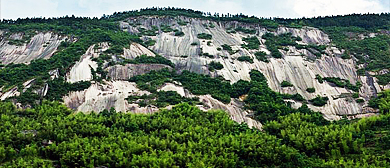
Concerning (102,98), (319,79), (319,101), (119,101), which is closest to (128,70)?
(102,98)

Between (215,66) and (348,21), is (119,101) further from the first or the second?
(348,21)

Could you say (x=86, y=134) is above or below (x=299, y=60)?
below

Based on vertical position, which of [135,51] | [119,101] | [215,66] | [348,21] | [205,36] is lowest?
[119,101]

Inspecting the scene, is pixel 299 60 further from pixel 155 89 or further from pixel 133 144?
pixel 133 144

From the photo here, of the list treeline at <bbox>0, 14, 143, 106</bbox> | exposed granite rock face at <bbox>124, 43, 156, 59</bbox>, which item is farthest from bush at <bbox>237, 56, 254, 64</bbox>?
exposed granite rock face at <bbox>124, 43, 156, 59</bbox>

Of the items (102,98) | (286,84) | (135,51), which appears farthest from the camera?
(135,51)

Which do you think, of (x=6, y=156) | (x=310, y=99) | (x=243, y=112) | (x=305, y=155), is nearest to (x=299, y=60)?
(x=310, y=99)

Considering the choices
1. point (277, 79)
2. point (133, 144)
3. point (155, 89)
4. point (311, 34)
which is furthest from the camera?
point (311, 34)

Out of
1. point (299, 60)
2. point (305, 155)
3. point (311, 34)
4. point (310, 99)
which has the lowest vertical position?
point (305, 155)
